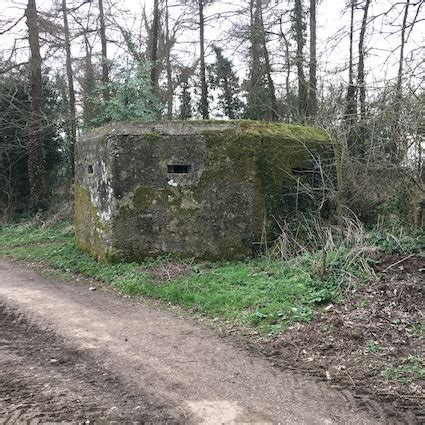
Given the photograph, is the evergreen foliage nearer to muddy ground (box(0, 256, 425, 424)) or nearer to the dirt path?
muddy ground (box(0, 256, 425, 424))

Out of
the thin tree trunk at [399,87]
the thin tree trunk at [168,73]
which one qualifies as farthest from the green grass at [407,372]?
the thin tree trunk at [168,73]

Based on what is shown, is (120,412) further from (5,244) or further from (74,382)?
(5,244)

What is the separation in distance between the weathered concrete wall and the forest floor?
1.30 feet

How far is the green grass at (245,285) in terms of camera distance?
17.2 ft

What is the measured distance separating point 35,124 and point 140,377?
1306cm

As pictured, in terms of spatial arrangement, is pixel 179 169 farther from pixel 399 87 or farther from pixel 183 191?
pixel 399 87

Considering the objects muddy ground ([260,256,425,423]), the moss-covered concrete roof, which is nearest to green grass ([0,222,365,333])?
muddy ground ([260,256,425,423])

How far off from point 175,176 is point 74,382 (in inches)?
172

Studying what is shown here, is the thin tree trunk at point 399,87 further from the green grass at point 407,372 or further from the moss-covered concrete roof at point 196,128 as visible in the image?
the green grass at point 407,372

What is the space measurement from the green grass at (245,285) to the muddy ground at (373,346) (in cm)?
31

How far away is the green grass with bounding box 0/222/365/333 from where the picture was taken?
5.24 meters

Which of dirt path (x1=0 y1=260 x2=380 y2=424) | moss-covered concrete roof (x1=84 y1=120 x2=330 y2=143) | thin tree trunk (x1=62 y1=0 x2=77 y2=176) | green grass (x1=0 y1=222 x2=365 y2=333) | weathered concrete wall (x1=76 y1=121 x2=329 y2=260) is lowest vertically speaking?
dirt path (x1=0 y1=260 x2=380 y2=424)

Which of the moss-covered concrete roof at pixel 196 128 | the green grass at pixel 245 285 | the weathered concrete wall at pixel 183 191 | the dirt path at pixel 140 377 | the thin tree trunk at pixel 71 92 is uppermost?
the thin tree trunk at pixel 71 92

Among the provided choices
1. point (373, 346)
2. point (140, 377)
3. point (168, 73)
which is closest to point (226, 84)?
point (168, 73)
